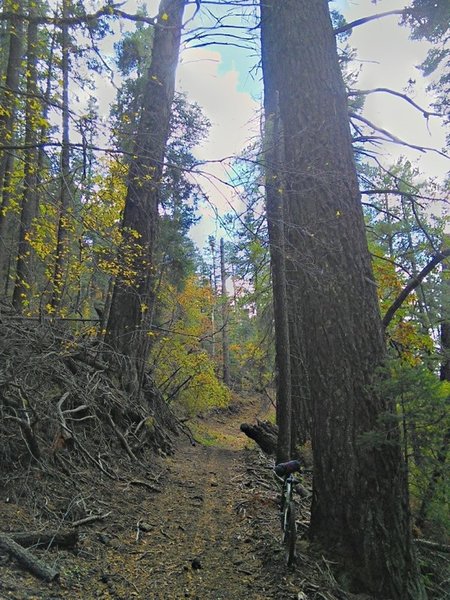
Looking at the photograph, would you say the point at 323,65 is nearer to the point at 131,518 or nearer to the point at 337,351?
the point at 337,351

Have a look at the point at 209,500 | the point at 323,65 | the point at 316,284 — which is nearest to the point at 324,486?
the point at 316,284

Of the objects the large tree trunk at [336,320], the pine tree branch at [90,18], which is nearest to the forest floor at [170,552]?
the large tree trunk at [336,320]

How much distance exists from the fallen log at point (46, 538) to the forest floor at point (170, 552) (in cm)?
6

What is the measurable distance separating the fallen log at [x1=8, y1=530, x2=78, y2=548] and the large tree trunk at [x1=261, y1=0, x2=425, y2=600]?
2.14 meters

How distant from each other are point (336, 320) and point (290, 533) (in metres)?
1.93

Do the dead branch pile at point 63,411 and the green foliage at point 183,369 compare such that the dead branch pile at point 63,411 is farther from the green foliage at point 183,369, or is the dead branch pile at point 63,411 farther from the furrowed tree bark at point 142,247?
the green foliage at point 183,369

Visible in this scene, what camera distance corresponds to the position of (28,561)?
279 cm

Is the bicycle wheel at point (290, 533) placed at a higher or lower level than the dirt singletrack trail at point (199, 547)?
higher

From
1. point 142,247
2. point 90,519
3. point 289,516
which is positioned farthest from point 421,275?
point 142,247

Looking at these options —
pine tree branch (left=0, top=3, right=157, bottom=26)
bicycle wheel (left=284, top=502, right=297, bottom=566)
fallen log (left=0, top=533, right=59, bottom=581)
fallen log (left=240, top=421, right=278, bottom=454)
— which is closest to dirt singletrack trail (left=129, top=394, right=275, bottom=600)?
bicycle wheel (left=284, top=502, right=297, bottom=566)

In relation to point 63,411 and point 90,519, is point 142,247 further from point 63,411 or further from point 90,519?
point 90,519

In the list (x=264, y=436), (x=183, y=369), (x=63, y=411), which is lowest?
(x=264, y=436)

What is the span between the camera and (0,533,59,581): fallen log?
2762 mm

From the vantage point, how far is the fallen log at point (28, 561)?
109 inches
